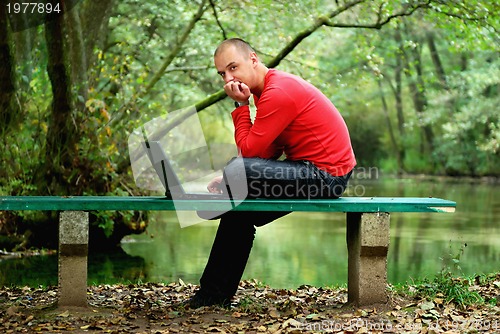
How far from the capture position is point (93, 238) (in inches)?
450

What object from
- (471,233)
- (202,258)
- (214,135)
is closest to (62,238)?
(202,258)

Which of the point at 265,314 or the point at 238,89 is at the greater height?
the point at 238,89

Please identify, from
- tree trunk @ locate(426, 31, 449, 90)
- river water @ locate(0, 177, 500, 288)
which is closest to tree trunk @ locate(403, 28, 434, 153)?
tree trunk @ locate(426, 31, 449, 90)

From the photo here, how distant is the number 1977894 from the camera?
365 inches

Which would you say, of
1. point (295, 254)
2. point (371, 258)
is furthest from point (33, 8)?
point (371, 258)

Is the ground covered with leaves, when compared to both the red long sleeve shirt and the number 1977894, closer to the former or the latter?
the red long sleeve shirt

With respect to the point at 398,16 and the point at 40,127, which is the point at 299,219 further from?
the point at 40,127

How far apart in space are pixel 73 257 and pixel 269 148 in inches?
60.4

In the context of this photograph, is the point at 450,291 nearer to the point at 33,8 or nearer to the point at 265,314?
the point at 265,314

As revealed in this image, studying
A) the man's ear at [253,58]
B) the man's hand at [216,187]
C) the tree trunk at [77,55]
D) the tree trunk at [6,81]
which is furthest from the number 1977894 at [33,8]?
the man's hand at [216,187]

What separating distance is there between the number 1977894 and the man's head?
4.89m

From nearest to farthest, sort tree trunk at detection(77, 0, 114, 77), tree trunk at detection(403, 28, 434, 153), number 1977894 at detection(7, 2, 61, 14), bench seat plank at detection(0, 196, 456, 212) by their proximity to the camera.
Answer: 1. bench seat plank at detection(0, 196, 456, 212)
2. number 1977894 at detection(7, 2, 61, 14)
3. tree trunk at detection(77, 0, 114, 77)
4. tree trunk at detection(403, 28, 434, 153)

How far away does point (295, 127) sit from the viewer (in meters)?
4.89

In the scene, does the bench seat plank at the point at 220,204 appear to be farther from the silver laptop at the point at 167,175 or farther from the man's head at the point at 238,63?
the man's head at the point at 238,63
